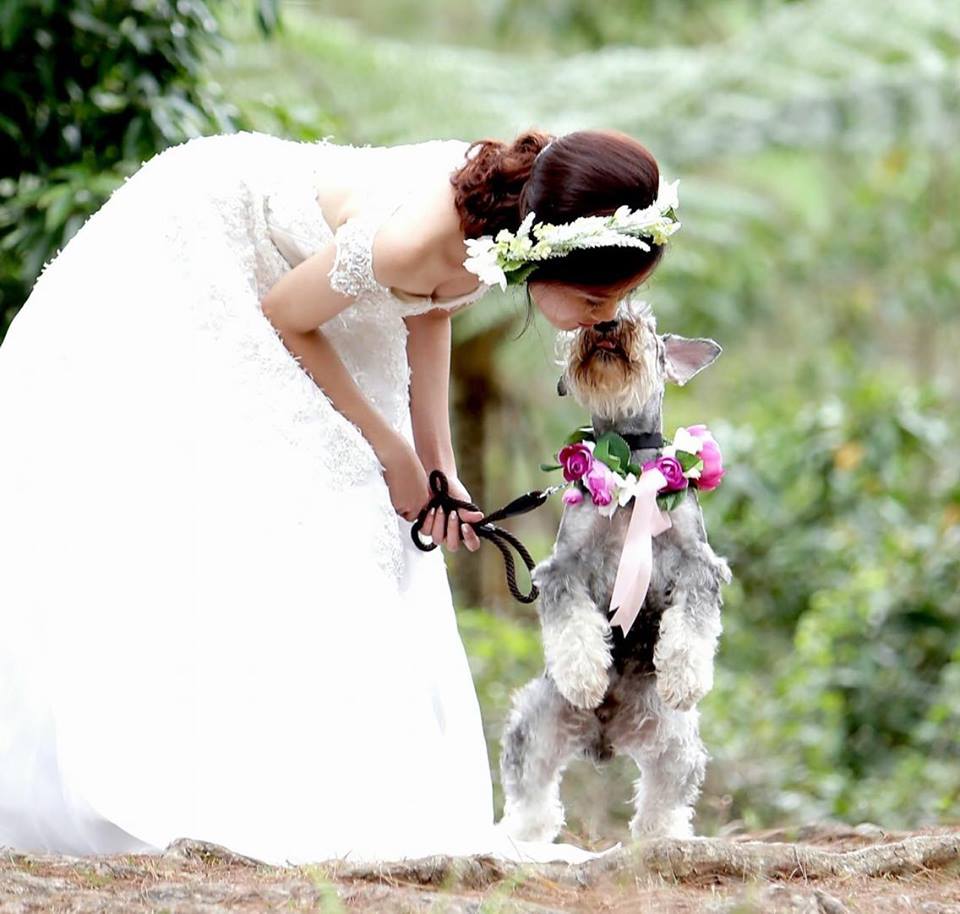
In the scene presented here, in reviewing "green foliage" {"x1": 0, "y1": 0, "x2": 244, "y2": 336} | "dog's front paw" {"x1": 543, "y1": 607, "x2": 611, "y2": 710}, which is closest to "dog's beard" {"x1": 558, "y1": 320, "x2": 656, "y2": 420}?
"dog's front paw" {"x1": 543, "y1": 607, "x2": 611, "y2": 710}

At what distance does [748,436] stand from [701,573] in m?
3.93

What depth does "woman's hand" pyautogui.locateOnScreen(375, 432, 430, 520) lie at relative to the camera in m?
3.77

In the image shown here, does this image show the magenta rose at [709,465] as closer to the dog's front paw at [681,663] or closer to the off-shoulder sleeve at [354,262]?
the dog's front paw at [681,663]

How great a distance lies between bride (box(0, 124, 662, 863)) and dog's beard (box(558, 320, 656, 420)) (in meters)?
0.07

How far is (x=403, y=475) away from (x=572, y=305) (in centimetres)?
74

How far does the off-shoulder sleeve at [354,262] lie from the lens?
3.44m

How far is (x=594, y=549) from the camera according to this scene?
135 inches

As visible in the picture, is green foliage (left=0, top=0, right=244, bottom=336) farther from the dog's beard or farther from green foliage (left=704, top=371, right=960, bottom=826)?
green foliage (left=704, top=371, right=960, bottom=826)

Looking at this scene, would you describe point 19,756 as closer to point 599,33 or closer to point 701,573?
point 701,573

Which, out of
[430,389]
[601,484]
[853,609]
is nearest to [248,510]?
[430,389]

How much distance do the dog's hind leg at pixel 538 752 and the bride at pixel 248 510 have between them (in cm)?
9

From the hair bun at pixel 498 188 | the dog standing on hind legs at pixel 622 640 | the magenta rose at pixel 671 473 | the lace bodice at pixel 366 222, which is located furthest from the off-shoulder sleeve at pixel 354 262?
the magenta rose at pixel 671 473

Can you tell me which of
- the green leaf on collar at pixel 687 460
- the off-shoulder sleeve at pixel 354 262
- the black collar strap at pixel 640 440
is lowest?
the green leaf on collar at pixel 687 460

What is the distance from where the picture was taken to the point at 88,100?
5418 mm
